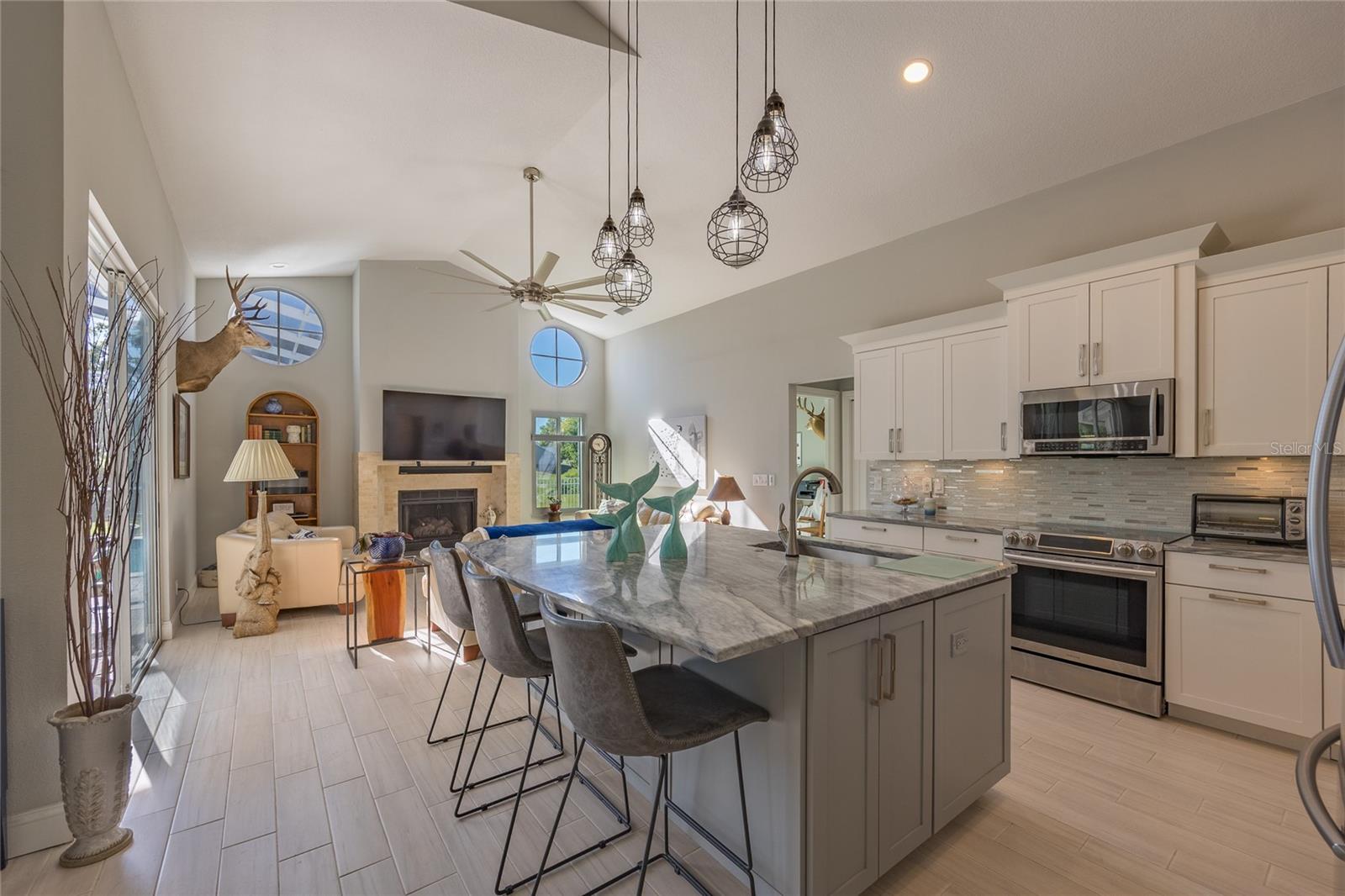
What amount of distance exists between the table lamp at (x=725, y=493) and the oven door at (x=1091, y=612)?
9.67 feet

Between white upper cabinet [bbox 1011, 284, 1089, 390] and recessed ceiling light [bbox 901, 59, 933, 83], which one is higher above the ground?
recessed ceiling light [bbox 901, 59, 933, 83]

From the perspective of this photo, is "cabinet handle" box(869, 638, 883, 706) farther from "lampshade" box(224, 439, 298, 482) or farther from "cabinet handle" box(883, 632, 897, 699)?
"lampshade" box(224, 439, 298, 482)

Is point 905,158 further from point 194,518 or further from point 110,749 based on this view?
point 194,518

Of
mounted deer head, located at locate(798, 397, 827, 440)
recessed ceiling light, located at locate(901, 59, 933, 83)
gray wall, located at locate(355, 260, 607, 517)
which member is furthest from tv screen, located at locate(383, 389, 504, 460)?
recessed ceiling light, located at locate(901, 59, 933, 83)

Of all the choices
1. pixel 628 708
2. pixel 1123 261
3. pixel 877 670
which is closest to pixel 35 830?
pixel 628 708

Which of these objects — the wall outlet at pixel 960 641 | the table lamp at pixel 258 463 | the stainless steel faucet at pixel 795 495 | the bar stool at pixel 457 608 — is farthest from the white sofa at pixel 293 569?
the wall outlet at pixel 960 641

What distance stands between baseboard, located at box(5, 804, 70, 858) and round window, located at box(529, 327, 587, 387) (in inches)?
274

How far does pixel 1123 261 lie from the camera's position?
3.12 metres

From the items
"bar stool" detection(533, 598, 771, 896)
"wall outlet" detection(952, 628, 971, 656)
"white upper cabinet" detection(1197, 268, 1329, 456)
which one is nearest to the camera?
"bar stool" detection(533, 598, 771, 896)

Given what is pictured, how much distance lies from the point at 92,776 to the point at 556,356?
7253 millimetres

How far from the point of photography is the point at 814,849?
5.02 feet

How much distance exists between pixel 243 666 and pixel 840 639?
3.96 m

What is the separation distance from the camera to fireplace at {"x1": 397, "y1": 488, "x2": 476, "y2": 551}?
722cm

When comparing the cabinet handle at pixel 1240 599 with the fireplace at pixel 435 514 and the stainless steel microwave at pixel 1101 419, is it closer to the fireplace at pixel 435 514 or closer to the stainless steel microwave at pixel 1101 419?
the stainless steel microwave at pixel 1101 419
